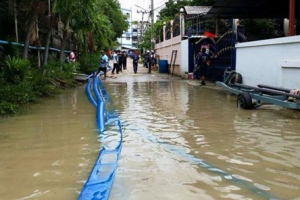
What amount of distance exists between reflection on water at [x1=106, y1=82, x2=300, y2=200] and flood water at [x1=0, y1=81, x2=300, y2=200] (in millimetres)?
10

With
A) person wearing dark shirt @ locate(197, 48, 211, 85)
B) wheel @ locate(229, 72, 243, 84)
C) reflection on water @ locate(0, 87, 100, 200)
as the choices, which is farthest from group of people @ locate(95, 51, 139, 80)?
reflection on water @ locate(0, 87, 100, 200)

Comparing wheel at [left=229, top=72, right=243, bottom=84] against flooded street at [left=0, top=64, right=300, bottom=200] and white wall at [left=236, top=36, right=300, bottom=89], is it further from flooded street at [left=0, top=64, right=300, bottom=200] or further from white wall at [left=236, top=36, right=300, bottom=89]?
flooded street at [left=0, top=64, right=300, bottom=200]

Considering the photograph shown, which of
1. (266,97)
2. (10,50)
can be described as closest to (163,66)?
(10,50)

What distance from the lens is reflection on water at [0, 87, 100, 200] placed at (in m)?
4.05

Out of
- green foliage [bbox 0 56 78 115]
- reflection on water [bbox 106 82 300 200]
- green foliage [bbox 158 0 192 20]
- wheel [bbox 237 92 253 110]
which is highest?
green foliage [bbox 158 0 192 20]

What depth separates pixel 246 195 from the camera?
3.80m

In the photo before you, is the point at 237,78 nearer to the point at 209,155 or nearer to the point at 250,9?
the point at 250,9

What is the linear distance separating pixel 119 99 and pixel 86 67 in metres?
13.0

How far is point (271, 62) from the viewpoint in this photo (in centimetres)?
1101

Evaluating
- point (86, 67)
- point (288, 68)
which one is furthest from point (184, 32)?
point (288, 68)

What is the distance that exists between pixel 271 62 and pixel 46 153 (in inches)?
304

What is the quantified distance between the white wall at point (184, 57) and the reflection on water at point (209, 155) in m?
13.1

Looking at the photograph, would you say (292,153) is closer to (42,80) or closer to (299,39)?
(299,39)

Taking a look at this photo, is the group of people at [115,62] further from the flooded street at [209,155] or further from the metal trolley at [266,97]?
the flooded street at [209,155]
